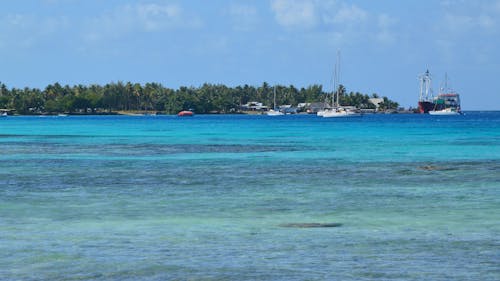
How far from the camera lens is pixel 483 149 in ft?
189

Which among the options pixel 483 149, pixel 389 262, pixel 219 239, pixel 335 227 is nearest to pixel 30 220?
pixel 219 239

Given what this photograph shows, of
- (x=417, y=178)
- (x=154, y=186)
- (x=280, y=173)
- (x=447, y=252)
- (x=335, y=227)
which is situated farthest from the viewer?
(x=280, y=173)

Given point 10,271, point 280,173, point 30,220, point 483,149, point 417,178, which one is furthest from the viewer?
point 483,149

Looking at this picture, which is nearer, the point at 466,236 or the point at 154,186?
the point at 466,236

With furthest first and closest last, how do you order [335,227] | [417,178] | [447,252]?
[417,178] → [335,227] → [447,252]

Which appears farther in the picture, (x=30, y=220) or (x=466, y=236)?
(x=30, y=220)

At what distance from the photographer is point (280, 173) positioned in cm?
3747

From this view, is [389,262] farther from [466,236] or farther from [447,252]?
[466,236]

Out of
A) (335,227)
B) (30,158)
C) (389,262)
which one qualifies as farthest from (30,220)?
(30,158)

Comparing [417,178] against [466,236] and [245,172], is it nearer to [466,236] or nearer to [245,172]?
[245,172]

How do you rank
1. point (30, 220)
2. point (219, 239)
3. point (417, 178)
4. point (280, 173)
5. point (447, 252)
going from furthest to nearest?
point (280, 173), point (417, 178), point (30, 220), point (219, 239), point (447, 252)

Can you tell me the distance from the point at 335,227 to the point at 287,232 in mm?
1356

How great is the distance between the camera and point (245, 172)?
125 ft

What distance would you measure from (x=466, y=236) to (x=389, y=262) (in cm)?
351
